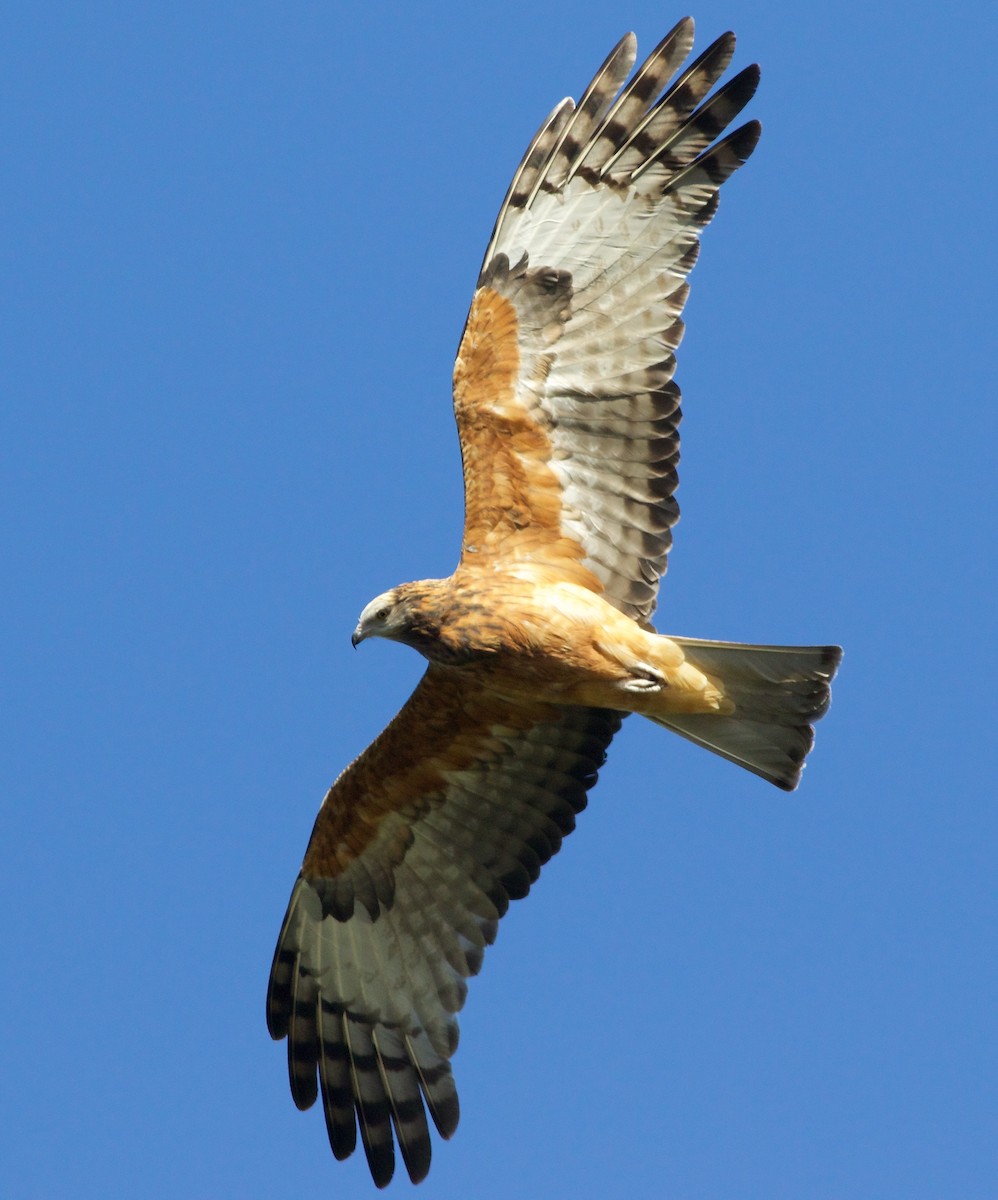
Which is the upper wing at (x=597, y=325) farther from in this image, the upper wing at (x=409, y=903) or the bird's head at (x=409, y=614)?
the upper wing at (x=409, y=903)

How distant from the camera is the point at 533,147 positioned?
9.35 m

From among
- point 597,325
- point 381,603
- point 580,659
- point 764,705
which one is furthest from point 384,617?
point 764,705

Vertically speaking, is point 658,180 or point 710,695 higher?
point 658,180

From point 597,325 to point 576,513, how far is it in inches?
38.8

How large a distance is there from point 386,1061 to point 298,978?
0.70 meters

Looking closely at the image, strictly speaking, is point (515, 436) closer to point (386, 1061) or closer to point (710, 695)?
point (710, 695)

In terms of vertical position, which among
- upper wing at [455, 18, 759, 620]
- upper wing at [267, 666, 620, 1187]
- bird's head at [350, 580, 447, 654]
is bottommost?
upper wing at [267, 666, 620, 1187]

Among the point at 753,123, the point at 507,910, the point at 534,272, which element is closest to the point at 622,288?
the point at 534,272

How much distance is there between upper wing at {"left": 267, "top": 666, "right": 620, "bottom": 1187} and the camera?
9.74m

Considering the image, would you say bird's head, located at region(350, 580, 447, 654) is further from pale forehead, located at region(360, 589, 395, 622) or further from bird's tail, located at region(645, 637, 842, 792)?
bird's tail, located at region(645, 637, 842, 792)

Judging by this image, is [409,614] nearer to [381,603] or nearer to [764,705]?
[381,603]

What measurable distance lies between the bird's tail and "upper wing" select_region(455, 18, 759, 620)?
1.83 feet

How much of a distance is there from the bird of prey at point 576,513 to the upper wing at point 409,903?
0.07 ft

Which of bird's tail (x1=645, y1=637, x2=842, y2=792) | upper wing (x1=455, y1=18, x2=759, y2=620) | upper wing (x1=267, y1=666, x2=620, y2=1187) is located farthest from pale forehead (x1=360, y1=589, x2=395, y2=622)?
bird's tail (x1=645, y1=637, x2=842, y2=792)
